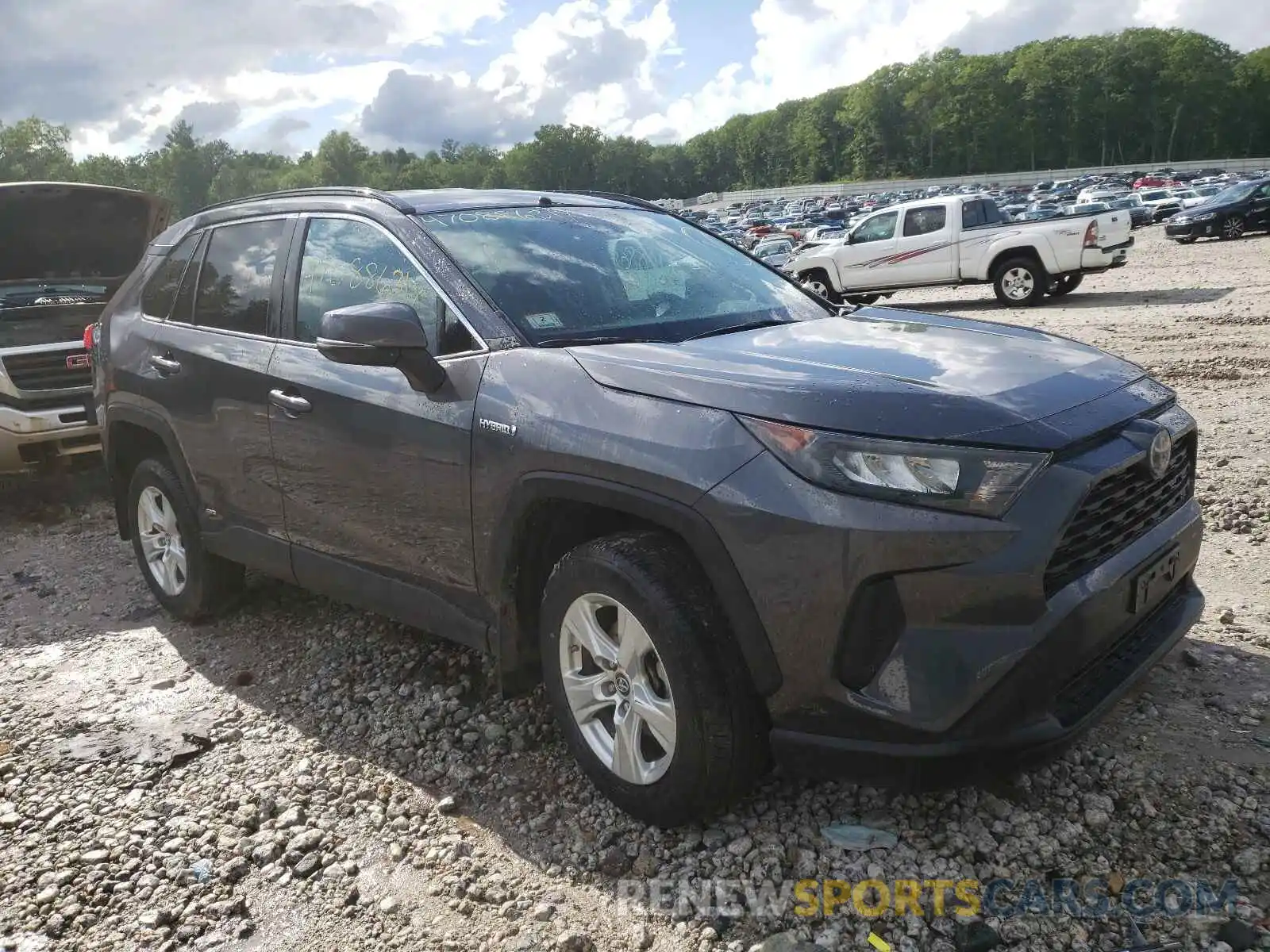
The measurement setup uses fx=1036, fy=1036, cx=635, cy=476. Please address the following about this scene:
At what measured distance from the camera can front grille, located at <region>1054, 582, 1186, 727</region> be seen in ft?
8.24

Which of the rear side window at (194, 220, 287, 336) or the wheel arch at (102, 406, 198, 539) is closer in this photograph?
the rear side window at (194, 220, 287, 336)

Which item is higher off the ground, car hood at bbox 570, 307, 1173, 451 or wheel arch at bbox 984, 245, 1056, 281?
car hood at bbox 570, 307, 1173, 451

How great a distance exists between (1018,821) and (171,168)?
178m

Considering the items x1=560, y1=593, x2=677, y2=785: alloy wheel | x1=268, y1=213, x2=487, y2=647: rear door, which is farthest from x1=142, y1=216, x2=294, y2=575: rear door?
x1=560, y1=593, x2=677, y2=785: alloy wheel

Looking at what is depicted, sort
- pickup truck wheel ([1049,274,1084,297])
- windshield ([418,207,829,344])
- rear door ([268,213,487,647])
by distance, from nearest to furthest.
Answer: rear door ([268,213,487,647]) < windshield ([418,207,829,344]) < pickup truck wheel ([1049,274,1084,297])

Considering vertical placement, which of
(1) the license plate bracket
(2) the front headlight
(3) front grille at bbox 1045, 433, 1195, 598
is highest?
(2) the front headlight

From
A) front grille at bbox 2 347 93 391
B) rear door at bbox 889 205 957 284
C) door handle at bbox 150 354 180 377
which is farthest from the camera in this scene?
rear door at bbox 889 205 957 284

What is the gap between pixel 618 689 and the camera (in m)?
2.90

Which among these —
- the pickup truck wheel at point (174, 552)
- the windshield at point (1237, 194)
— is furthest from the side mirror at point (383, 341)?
the windshield at point (1237, 194)

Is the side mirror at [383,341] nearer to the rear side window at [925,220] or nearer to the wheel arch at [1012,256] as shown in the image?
the wheel arch at [1012,256]

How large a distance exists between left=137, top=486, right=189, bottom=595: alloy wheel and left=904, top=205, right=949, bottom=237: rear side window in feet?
47.1

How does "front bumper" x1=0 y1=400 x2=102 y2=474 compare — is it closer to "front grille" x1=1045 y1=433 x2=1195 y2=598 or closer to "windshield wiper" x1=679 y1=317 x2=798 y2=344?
"windshield wiper" x1=679 y1=317 x2=798 y2=344

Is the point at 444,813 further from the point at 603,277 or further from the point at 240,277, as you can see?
the point at 240,277

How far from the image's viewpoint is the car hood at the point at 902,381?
8.04ft
